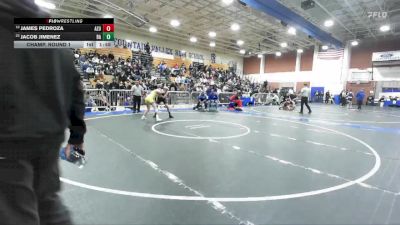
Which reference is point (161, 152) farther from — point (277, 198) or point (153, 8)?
point (153, 8)

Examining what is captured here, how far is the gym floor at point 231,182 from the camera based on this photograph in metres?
2.97

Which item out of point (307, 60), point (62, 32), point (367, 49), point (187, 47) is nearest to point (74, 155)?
point (62, 32)

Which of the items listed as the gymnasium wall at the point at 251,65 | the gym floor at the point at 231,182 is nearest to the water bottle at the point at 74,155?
the gym floor at the point at 231,182

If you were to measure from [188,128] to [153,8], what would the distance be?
14562 millimetres

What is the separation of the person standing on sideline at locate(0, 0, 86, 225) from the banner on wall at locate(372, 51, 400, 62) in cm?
3326

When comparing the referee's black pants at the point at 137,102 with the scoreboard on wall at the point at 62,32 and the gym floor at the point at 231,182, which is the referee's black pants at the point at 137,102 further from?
the scoreboard on wall at the point at 62,32

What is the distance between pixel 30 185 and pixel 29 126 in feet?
0.82

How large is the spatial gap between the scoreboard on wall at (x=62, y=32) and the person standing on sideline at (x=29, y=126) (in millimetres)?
27

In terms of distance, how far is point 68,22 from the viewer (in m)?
1.24

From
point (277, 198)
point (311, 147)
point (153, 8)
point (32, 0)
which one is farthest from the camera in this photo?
point (153, 8)

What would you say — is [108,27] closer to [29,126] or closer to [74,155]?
[29,126]

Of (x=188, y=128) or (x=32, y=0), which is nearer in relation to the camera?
(x=32, y=0)

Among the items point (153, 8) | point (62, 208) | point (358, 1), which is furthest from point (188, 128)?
point (358, 1)

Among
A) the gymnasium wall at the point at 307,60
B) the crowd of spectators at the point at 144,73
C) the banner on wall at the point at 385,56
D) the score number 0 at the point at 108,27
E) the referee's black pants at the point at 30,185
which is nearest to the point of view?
the referee's black pants at the point at 30,185
